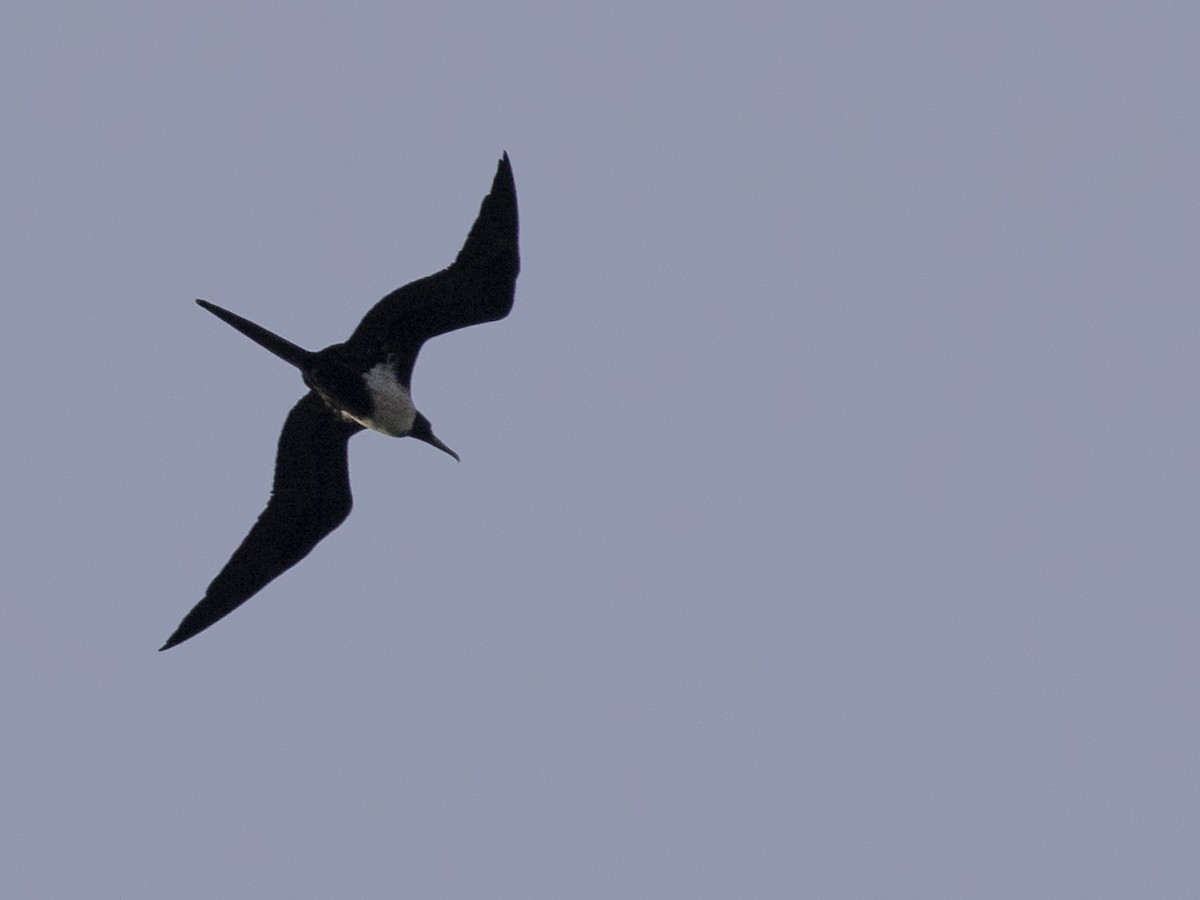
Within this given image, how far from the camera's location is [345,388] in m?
14.1

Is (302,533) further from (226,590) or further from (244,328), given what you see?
(244,328)

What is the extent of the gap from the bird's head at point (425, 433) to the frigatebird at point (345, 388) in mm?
175

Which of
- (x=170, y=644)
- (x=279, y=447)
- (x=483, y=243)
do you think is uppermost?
(x=483, y=243)

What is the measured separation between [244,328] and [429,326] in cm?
135

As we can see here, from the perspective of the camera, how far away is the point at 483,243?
13594mm

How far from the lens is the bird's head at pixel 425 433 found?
15.0m

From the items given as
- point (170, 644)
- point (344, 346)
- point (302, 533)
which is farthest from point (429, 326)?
point (170, 644)

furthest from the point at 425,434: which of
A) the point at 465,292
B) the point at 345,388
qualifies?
the point at 465,292

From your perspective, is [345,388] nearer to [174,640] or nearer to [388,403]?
[388,403]

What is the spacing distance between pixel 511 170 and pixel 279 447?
270 centimetres

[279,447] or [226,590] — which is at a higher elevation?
[279,447]

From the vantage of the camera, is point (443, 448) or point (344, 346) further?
point (443, 448)

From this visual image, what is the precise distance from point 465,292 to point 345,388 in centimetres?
116

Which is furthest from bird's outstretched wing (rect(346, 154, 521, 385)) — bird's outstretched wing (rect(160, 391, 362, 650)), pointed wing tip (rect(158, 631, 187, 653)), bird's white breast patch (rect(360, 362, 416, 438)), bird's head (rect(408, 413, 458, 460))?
pointed wing tip (rect(158, 631, 187, 653))
